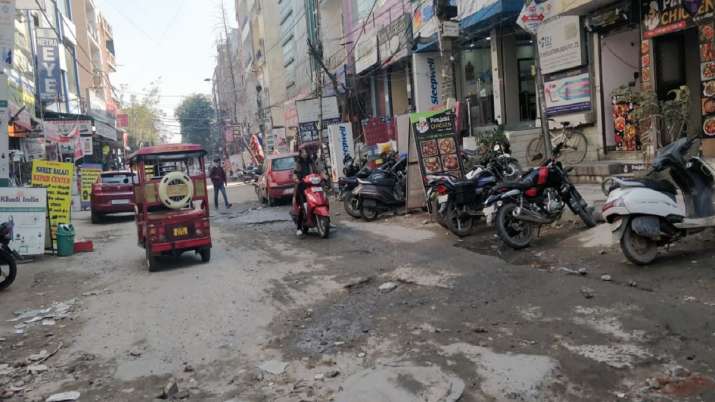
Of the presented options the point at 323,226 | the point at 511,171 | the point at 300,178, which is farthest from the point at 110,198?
the point at 511,171

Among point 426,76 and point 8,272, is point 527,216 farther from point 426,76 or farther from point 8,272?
point 426,76

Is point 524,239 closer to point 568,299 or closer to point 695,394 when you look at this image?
point 568,299

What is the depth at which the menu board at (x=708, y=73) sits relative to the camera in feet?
34.0

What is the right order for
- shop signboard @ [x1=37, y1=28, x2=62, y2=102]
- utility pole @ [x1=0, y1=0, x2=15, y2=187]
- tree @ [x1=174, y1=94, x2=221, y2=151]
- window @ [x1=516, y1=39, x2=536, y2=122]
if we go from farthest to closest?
tree @ [x1=174, y1=94, x2=221, y2=151] < shop signboard @ [x1=37, y1=28, x2=62, y2=102] < window @ [x1=516, y1=39, x2=536, y2=122] < utility pole @ [x1=0, y1=0, x2=15, y2=187]

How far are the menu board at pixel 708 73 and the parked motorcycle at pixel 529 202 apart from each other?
4.49 meters

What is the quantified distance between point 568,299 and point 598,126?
918 cm

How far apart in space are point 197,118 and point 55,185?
67589mm

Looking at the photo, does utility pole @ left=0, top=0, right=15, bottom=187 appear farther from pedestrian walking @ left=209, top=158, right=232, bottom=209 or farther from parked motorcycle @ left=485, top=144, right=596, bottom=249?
parked motorcycle @ left=485, top=144, right=596, bottom=249

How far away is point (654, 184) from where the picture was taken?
6195 mm

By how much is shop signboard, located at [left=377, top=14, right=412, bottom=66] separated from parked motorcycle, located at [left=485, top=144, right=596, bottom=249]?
1425cm

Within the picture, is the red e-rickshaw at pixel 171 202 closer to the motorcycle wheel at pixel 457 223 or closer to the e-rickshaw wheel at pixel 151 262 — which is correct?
the e-rickshaw wheel at pixel 151 262

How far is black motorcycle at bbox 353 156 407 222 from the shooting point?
40.9 feet

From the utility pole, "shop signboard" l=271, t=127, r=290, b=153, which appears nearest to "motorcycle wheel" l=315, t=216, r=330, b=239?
the utility pole

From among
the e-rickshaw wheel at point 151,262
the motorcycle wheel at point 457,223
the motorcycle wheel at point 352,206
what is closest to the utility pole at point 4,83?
the e-rickshaw wheel at point 151,262
